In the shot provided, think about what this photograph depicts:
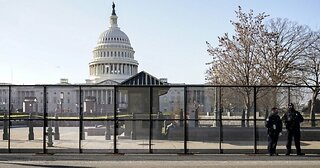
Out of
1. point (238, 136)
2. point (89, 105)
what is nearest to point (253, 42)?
point (238, 136)

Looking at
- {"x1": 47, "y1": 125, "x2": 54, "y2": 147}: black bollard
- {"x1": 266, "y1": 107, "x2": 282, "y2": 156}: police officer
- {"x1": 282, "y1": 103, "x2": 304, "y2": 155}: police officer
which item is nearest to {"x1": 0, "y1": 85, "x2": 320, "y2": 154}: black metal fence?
{"x1": 47, "y1": 125, "x2": 54, "y2": 147}: black bollard

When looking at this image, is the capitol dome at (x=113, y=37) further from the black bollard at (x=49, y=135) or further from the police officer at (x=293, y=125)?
the police officer at (x=293, y=125)

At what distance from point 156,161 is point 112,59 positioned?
116792 mm

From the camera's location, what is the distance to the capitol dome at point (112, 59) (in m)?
132

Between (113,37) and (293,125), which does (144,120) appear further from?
(113,37)

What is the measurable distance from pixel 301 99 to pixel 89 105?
30.5ft

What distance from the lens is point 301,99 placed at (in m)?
21.8

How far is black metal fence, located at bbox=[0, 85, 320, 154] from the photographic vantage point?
19609 mm

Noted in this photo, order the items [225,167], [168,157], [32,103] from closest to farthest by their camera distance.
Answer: [225,167] → [168,157] → [32,103]

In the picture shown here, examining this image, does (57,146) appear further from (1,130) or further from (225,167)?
(225,167)

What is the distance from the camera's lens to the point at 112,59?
132 meters

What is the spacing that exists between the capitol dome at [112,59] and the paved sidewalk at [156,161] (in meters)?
111

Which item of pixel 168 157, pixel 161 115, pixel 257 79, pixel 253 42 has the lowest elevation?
pixel 168 157

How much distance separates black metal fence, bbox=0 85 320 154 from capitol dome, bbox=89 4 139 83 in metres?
106
